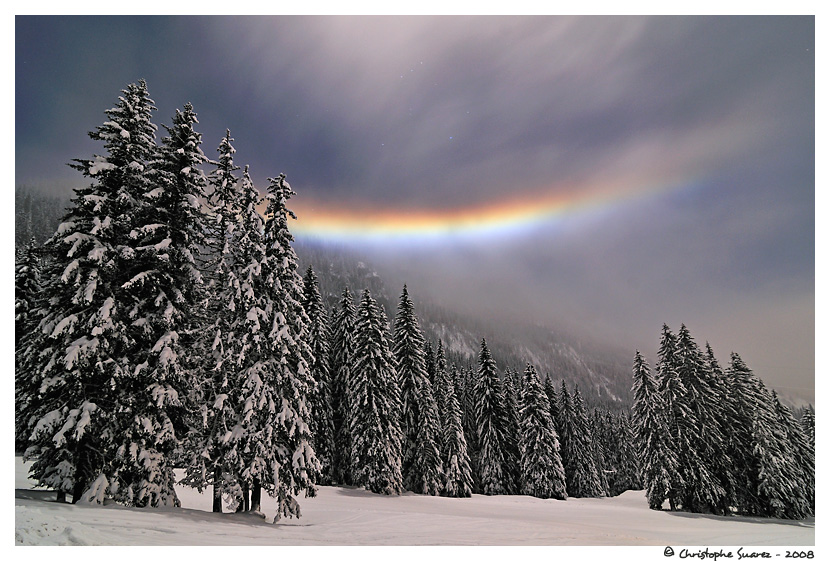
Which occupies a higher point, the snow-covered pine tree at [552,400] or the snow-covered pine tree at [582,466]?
the snow-covered pine tree at [552,400]

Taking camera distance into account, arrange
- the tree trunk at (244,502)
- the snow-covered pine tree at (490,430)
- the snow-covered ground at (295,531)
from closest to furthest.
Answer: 1. the snow-covered ground at (295,531)
2. the tree trunk at (244,502)
3. the snow-covered pine tree at (490,430)

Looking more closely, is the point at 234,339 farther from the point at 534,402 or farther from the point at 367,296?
the point at 534,402

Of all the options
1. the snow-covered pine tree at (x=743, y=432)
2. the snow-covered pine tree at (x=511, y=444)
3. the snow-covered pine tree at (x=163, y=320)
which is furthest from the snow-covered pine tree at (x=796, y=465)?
the snow-covered pine tree at (x=163, y=320)

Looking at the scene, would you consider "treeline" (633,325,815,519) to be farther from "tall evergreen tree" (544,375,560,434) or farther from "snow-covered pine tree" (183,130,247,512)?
"snow-covered pine tree" (183,130,247,512)

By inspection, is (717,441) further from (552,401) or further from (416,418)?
(416,418)

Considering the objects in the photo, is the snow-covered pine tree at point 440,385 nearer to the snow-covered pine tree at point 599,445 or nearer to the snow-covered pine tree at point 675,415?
the snow-covered pine tree at point 675,415

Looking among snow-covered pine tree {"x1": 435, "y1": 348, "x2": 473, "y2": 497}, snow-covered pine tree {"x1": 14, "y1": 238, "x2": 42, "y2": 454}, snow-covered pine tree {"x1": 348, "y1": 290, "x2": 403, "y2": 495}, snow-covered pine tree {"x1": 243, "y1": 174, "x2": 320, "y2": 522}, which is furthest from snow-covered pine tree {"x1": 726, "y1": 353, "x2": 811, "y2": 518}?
snow-covered pine tree {"x1": 14, "y1": 238, "x2": 42, "y2": 454}

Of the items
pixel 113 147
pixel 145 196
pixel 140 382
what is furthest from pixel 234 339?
pixel 113 147
